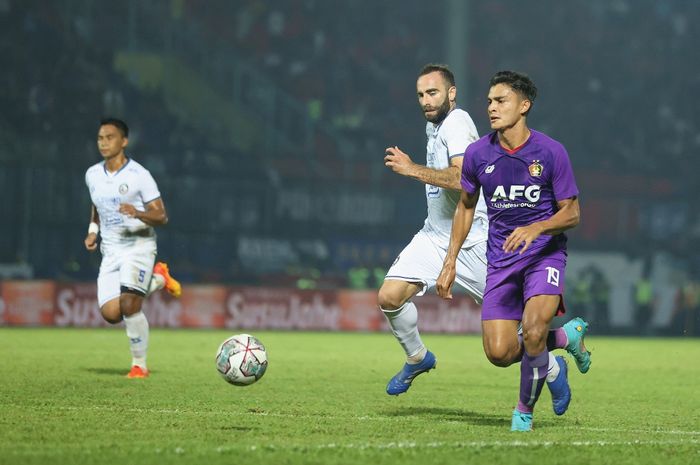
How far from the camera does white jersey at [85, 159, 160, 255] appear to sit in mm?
11555

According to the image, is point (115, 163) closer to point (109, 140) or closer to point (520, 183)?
point (109, 140)

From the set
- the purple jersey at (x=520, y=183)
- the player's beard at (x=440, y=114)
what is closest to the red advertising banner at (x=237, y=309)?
the player's beard at (x=440, y=114)

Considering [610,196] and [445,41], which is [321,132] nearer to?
[445,41]

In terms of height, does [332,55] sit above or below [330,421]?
above

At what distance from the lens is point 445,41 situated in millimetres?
32375

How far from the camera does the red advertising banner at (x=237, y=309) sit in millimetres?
21844

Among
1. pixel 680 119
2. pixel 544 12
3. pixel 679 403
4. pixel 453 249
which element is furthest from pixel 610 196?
pixel 453 249

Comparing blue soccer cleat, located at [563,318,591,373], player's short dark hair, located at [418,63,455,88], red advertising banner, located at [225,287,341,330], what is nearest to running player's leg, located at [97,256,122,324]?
player's short dark hair, located at [418,63,455,88]

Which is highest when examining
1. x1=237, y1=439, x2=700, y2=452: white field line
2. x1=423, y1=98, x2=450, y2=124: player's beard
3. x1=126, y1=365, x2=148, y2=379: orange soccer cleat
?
x1=423, y1=98, x2=450, y2=124: player's beard

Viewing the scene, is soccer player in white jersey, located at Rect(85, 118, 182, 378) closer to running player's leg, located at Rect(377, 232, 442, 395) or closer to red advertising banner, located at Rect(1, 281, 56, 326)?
running player's leg, located at Rect(377, 232, 442, 395)

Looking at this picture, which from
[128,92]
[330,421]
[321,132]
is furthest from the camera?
[321,132]

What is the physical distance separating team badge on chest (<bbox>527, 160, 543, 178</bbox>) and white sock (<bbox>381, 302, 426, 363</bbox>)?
2023 millimetres

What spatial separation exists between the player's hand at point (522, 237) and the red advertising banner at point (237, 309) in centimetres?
1633

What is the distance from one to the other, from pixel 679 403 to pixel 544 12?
26722 millimetres
